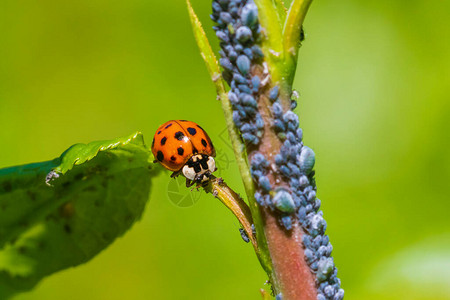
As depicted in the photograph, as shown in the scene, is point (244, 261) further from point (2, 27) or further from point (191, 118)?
point (2, 27)

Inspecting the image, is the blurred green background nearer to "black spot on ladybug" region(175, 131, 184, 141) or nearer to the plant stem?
"black spot on ladybug" region(175, 131, 184, 141)

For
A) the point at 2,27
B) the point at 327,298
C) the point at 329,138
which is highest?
the point at 2,27

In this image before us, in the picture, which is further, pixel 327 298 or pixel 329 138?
pixel 329 138

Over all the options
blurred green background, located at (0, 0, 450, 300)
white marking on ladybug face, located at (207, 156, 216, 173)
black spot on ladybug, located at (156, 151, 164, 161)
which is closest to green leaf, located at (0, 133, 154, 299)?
black spot on ladybug, located at (156, 151, 164, 161)

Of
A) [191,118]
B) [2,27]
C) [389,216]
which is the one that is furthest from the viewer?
[2,27]

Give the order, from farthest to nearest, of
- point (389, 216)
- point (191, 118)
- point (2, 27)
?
point (2, 27)
point (191, 118)
point (389, 216)

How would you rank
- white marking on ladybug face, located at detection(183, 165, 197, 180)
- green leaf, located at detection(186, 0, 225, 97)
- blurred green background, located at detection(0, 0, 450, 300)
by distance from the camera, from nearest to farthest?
green leaf, located at detection(186, 0, 225, 97) < white marking on ladybug face, located at detection(183, 165, 197, 180) < blurred green background, located at detection(0, 0, 450, 300)

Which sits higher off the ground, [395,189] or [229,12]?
[395,189]

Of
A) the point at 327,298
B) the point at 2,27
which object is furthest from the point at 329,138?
the point at 2,27

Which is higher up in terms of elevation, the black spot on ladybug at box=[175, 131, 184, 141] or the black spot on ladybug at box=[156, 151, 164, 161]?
the black spot on ladybug at box=[175, 131, 184, 141]
